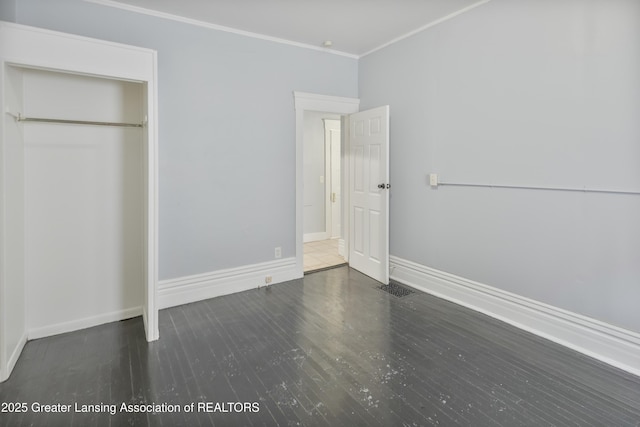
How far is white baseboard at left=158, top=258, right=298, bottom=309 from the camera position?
3.26 metres

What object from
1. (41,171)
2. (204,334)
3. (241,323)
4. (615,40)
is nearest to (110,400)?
(204,334)

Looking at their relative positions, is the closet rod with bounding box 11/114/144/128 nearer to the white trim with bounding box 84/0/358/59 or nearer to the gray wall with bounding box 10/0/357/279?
the gray wall with bounding box 10/0/357/279

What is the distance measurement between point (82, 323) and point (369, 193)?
308cm

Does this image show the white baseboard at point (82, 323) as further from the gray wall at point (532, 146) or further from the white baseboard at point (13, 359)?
the gray wall at point (532, 146)

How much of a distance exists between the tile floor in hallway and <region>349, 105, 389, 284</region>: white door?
0.42m

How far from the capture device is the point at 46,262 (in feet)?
8.59

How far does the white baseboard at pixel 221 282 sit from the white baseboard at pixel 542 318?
5.04 ft

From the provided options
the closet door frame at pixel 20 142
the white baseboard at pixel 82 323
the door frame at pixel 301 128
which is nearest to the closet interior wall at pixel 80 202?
the white baseboard at pixel 82 323


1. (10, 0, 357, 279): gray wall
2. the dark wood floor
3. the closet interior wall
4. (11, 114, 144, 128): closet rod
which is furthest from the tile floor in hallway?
(11, 114, 144, 128): closet rod

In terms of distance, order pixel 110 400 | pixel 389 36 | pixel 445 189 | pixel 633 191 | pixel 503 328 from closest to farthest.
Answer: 1. pixel 110 400
2. pixel 633 191
3. pixel 503 328
4. pixel 445 189
5. pixel 389 36

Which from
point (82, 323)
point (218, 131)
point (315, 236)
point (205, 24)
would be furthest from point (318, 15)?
point (315, 236)

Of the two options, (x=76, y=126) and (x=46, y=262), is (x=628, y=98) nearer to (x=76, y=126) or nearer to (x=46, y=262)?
(x=76, y=126)

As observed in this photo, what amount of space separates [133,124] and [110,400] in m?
2.10

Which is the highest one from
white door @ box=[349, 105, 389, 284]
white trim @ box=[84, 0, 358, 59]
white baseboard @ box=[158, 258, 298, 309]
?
white trim @ box=[84, 0, 358, 59]
